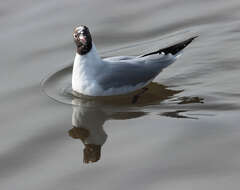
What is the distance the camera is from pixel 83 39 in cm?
773

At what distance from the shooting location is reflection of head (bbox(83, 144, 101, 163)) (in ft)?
20.7

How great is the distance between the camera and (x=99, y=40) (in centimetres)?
986

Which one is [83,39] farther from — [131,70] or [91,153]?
[91,153]

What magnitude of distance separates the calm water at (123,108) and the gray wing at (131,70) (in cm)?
20

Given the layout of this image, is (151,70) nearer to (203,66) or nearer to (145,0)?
(203,66)

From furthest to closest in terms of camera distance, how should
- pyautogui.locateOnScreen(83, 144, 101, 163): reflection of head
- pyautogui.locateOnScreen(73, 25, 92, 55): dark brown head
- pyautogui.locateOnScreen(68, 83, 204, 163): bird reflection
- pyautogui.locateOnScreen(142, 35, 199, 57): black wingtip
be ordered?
1. pyautogui.locateOnScreen(142, 35, 199, 57): black wingtip
2. pyautogui.locateOnScreen(73, 25, 92, 55): dark brown head
3. pyautogui.locateOnScreen(68, 83, 204, 163): bird reflection
4. pyautogui.locateOnScreen(83, 144, 101, 163): reflection of head

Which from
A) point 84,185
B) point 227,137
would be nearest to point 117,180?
point 84,185

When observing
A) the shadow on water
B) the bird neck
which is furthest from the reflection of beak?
the shadow on water

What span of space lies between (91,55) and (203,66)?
5.70ft

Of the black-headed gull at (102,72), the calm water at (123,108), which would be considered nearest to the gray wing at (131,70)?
the black-headed gull at (102,72)

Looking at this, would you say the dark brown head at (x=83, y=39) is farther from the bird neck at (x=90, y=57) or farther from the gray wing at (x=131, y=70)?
the gray wing at (x=131, y=70)

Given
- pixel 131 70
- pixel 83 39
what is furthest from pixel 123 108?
pixel 83 39

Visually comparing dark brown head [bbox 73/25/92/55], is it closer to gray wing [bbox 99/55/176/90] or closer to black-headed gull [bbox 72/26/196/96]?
black-headed gull [bbox 72/26/196/96]

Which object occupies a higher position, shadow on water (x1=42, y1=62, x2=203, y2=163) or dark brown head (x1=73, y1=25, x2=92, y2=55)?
dark brown head (x1=73, y1=25, x2=92, y2=55)
